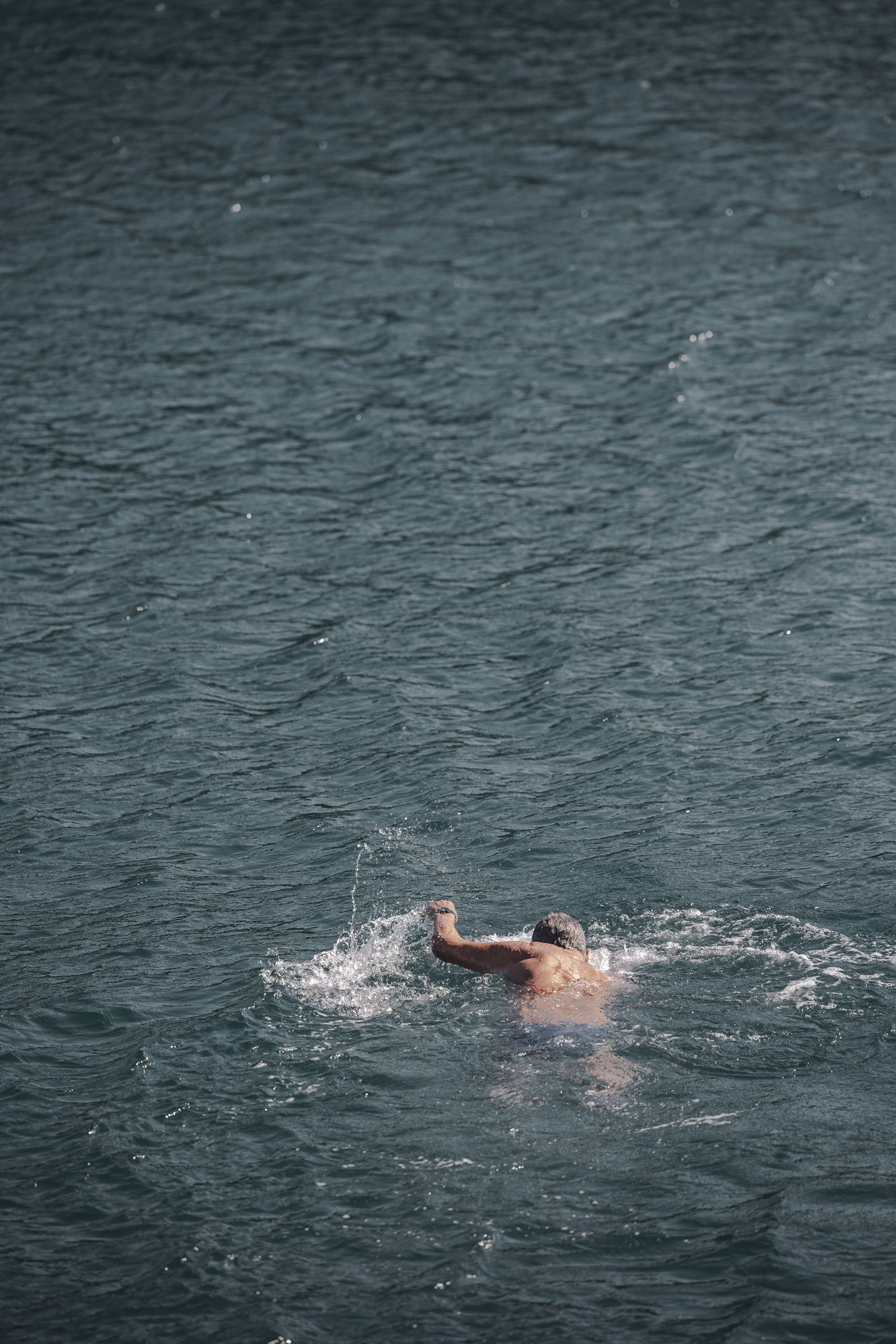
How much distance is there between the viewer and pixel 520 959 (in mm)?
13906

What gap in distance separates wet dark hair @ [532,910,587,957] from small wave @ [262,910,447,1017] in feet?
3.65

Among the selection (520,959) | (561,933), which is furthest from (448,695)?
(520,959)

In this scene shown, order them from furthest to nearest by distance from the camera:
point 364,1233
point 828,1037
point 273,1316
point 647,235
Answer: point 647,235 → point 828,1037 → point 364,1233 → point 273,1316

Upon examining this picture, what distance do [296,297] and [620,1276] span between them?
25.5 meters

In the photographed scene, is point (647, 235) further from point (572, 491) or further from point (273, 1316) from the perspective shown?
point (273, 1316)

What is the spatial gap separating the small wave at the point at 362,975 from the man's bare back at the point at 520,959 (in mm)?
498

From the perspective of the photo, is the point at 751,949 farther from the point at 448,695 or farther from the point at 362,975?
the point at 448,695

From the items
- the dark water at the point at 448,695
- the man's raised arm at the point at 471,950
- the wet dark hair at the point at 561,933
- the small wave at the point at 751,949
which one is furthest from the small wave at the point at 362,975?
the small wave at the point at 751,949

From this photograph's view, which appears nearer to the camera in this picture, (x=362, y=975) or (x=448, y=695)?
(x=362, y=975)

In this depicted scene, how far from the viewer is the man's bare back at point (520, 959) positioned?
45.1 ft

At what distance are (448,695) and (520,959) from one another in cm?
671

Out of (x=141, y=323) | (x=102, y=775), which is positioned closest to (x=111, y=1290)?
(x=102, y=775)

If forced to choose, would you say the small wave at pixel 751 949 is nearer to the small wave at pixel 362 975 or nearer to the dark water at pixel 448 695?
the dark water at pixel 448 695

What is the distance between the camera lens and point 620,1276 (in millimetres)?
10594
